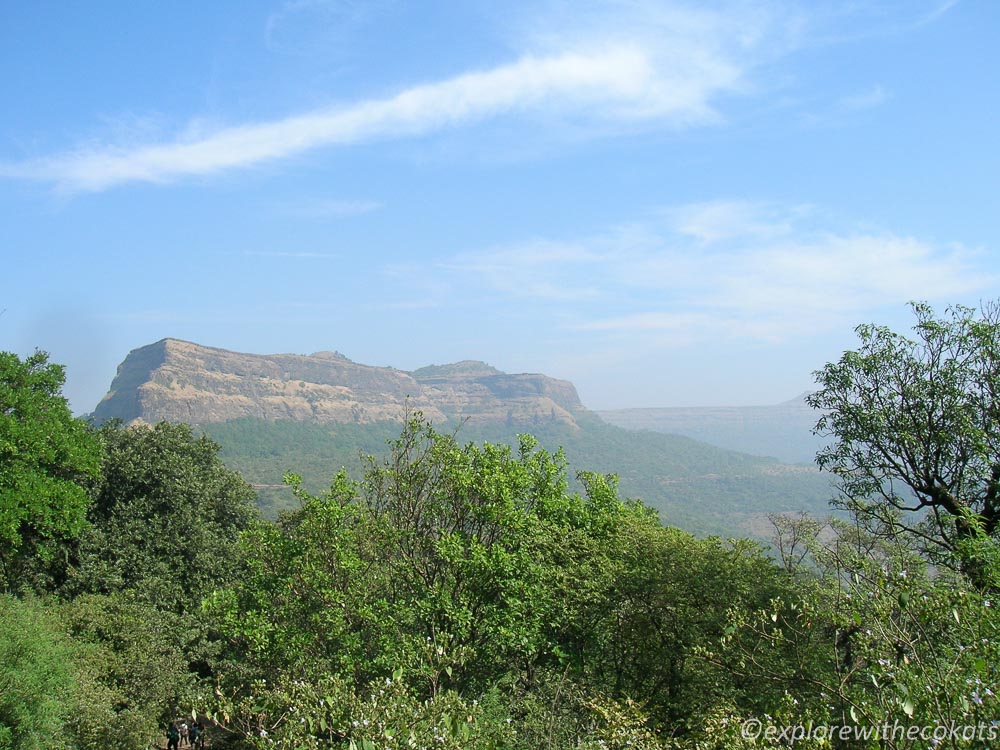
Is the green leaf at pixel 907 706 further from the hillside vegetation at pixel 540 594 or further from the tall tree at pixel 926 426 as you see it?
the tall tree at pixel 926 426

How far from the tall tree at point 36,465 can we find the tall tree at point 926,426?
84.2ft

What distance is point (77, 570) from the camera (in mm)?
28375

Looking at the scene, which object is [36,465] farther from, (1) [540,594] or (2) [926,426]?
(2) [926,426]

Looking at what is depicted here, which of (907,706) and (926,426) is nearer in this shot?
(907,706)

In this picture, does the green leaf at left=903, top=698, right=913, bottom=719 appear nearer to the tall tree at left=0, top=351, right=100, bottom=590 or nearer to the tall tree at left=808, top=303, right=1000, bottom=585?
the tall tree at left=808, top=303, right=1000, bottom=585

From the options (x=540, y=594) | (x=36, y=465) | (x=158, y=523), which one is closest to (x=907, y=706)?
(x=540, y=594)

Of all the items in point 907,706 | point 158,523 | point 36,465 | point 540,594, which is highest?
point 907,706

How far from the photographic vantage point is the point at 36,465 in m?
25.0

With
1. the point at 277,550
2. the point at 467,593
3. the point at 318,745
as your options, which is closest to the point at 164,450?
the point at 277,550

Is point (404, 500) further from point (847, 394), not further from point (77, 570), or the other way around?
point (77, 570)

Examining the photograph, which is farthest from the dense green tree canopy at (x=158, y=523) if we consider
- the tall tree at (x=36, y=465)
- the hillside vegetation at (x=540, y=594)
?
the hillside vegetation at (x=540, y=594)

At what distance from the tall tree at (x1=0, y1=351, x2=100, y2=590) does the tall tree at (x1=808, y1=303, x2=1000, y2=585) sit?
2566 cm

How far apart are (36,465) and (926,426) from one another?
93.6ft

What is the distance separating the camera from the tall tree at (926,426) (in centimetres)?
1477
